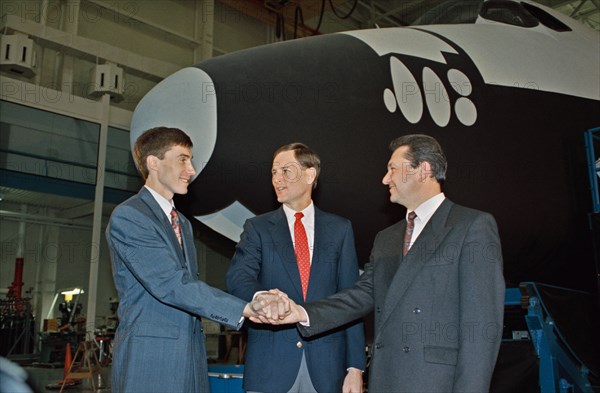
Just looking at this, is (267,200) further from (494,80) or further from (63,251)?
(63,251)

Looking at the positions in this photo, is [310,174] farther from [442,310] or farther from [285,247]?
[442,310]

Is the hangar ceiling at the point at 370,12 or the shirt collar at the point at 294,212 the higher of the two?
the hangar ceiling at the point at 370,12

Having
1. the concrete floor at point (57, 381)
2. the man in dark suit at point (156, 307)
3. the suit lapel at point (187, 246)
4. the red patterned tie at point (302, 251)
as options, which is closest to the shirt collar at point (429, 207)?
the red patterned tie at point (302, 251)

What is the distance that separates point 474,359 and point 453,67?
273 centimetres

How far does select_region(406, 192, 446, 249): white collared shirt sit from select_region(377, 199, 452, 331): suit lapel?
7cm

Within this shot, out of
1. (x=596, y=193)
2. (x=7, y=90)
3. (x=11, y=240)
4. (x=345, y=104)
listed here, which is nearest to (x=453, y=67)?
(x=345, y=104)

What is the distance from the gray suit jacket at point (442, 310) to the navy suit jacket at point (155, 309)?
0.50 meters

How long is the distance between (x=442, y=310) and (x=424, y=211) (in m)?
0.44

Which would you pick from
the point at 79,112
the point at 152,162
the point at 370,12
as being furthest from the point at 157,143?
the point at 370,12

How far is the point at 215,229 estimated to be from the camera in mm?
3746

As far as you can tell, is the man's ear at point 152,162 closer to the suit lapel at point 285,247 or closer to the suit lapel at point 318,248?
the suit lapel at point 285,247

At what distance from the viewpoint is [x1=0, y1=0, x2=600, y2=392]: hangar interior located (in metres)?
12.9

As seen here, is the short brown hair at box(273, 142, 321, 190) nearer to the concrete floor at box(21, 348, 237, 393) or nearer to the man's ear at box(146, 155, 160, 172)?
the man's ear at box(146, 155, 160, 172)

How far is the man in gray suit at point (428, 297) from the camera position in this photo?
219 centimetres
